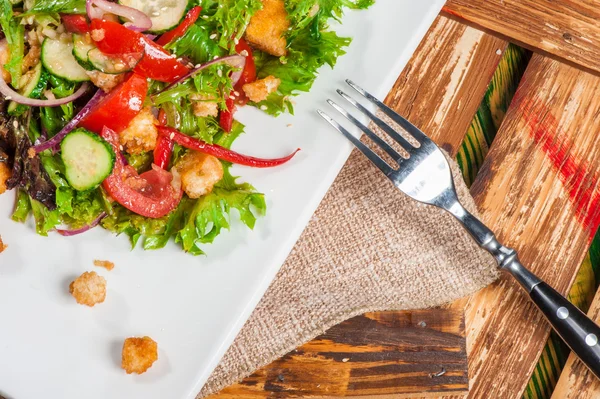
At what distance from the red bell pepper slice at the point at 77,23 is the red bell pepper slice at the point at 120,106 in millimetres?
280

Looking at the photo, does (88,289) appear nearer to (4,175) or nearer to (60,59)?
(4,175)

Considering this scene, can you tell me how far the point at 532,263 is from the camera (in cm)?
398

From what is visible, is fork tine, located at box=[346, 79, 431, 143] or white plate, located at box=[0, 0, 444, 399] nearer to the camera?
white plate, located at box=[0, 0, 444, 399]

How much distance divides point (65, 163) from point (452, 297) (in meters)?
2.19

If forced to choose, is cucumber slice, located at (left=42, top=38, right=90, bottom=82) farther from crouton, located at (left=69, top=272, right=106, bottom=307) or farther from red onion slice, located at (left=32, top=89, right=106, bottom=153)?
crouton, located at (left=69, top=272, right=106, bottom=307)

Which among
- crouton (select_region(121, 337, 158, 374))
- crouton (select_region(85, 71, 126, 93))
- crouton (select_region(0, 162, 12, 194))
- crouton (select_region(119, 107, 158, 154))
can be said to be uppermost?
crouton (select_region(85, 71, 126, 93))

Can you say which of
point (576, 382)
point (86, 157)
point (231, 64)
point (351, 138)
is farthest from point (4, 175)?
point (576, 382)

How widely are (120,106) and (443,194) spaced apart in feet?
5.55

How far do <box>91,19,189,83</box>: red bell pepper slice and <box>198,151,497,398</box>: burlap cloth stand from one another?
1.21 metres

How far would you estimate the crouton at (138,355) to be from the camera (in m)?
2.99

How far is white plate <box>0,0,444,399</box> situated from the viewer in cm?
308

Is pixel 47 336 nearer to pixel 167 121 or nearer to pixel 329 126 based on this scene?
pixel 167 121

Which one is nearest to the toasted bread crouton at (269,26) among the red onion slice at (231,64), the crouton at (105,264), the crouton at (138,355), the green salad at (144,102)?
the green salad at (144,102)

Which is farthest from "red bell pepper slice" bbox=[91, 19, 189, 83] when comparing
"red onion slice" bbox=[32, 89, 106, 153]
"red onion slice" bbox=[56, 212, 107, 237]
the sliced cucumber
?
"red onion slice" bbox=[56, 212, 107, 237]
